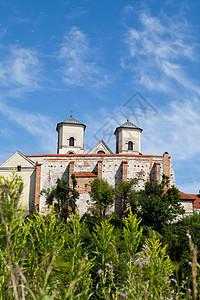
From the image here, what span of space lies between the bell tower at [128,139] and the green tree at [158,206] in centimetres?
1280

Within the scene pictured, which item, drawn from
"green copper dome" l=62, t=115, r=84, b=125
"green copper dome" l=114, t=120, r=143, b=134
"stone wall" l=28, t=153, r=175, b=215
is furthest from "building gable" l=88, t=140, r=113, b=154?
"stone wall" l=28, t=153, r=175, b=215

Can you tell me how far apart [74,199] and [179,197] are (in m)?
10.7

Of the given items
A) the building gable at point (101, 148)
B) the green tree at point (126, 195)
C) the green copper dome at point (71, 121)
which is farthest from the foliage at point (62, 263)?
the green copper dome at point (71, 121)

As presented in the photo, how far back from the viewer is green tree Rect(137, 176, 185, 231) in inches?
1195

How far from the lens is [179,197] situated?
106 ft

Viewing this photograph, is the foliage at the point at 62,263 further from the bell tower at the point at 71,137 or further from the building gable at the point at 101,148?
the building gable at the point at 101,148

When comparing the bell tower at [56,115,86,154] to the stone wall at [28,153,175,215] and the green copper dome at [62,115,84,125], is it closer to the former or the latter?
the green copper dome at [62,115,84,125]

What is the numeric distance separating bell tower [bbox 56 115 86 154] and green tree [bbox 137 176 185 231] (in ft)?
48.2

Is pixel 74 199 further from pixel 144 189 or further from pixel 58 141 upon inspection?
pixel 58 141

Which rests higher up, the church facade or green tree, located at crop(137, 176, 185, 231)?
the church facade

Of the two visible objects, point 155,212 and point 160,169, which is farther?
point 160,169

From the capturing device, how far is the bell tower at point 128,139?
150ft

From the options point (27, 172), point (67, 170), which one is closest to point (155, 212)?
point (67, 170)

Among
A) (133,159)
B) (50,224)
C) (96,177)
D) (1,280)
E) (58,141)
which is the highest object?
(58,141)
